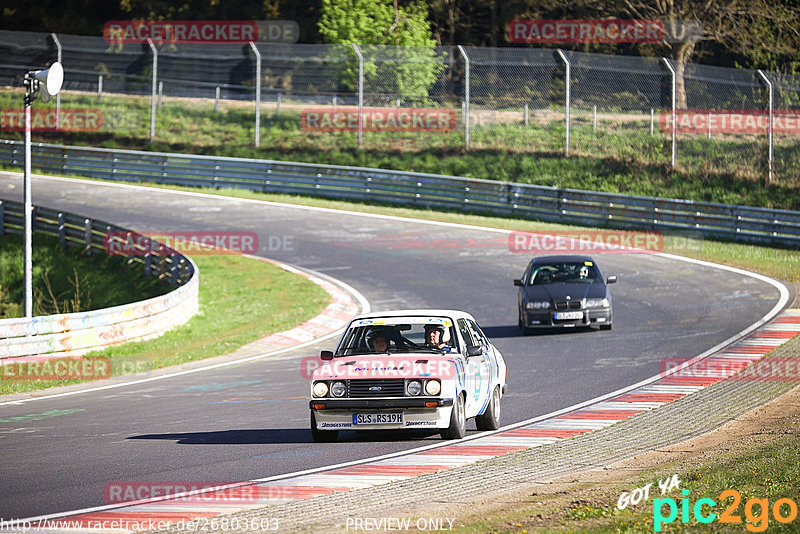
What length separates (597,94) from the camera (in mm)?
36656

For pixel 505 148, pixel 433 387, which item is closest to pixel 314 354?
pixel 433 387

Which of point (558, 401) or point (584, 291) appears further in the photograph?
point (584, 291)

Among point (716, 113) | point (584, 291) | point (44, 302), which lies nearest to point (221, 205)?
point (44, 302)

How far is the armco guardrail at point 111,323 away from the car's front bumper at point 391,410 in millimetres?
7939

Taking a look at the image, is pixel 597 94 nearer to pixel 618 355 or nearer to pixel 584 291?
pixel 584 291

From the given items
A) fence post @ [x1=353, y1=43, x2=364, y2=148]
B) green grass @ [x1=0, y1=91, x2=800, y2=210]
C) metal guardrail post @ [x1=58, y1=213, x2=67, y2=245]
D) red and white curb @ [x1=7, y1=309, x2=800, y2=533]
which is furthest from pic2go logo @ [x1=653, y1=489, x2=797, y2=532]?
fence post @ [x1=353, y1=43, x2=364, y2=148]

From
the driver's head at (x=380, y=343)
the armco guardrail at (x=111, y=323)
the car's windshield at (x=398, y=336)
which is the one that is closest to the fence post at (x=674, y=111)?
the armco guardrail at (x=111, y=323)

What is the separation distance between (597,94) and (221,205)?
13.4m

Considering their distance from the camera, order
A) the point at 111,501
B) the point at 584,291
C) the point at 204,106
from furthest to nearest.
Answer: the point at 204,106
the point at 584,291
the point at 111,501

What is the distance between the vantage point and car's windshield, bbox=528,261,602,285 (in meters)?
20.4

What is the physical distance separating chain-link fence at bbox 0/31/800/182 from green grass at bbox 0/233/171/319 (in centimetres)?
1056

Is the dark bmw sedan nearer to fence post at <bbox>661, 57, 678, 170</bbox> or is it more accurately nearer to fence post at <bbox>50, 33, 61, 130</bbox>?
fence post at <bbox>661, 57, 678, 170</bbox>

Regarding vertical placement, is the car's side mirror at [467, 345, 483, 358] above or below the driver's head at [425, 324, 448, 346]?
below

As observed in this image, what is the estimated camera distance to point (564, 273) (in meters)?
20.6
